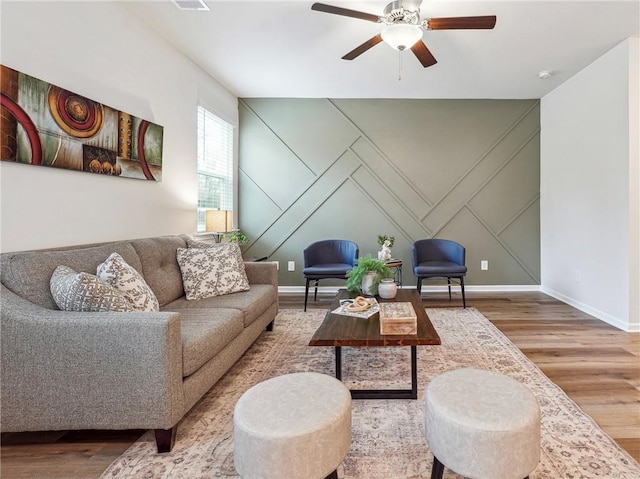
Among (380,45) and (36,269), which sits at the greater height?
(380,45)

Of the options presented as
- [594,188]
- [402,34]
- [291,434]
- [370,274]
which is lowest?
[291,434]

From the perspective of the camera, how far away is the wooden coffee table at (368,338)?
178 centimetres

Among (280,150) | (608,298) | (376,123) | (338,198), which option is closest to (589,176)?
(608,298)

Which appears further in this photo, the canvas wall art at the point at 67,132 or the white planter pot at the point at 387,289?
the white planter pot at the point at 387,289

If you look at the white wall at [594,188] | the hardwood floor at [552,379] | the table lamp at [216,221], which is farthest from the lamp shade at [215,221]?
the white wall at [594,188]

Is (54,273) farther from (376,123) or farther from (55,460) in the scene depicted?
(376,123)

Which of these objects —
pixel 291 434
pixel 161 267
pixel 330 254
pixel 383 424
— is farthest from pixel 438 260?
pixel 291 434

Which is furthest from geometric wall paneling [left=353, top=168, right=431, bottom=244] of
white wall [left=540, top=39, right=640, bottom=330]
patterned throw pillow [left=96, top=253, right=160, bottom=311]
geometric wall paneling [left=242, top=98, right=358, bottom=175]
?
patterned throw pillow [left=96, top=253, right=160, bottom=311]

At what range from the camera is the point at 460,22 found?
2.28 metres

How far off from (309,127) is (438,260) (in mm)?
2469

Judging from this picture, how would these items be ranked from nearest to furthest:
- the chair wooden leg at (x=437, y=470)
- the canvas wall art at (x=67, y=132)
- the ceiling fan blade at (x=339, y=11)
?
1. the chair wooden leg at (x=437, y=470)
2. the canvas wall art at (x=67, y=132)
3. the ceiling fan blade at (x=339, y=11)

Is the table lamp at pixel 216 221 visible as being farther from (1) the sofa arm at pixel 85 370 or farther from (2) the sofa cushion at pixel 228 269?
(1) the sofa arm at pixel 85 370

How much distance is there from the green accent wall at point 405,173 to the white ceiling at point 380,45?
1.11 ft

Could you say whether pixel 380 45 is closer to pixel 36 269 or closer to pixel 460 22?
pixel 460 22
